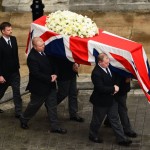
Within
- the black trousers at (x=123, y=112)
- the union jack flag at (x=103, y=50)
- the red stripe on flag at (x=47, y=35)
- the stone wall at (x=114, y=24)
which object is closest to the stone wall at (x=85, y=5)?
the stone wall at (x=114, y=24)

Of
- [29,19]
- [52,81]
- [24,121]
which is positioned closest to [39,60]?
[52,81]

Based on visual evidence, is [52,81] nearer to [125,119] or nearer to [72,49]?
[72,49]

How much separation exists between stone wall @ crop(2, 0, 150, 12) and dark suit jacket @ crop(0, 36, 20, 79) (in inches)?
200

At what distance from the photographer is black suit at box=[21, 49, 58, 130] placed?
1042 cm

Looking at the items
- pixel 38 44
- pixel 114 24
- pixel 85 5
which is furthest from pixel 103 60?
pixel 85 5

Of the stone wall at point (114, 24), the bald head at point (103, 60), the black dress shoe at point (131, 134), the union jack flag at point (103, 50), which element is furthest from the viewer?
the stone wall at point (114, 24)

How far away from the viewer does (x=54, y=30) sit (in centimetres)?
1072

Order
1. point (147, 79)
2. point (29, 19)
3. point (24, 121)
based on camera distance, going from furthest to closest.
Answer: point (29, 19) < point (24, 121) < point (147, 79)

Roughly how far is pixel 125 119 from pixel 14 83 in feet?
6.33

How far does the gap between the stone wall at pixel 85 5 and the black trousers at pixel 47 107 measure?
5.46m

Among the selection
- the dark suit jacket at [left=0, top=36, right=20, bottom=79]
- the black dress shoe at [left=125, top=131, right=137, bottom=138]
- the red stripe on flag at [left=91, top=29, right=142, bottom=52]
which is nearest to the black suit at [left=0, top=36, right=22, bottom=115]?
the dark suit jacket at [left=0, top=36, right=20, bottom=79]

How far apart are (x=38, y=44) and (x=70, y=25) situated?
0.63m

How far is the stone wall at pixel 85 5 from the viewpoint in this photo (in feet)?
51.9

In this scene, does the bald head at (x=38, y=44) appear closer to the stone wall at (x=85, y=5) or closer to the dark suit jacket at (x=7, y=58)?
the dark suit jacket at (x=7, y=58)
